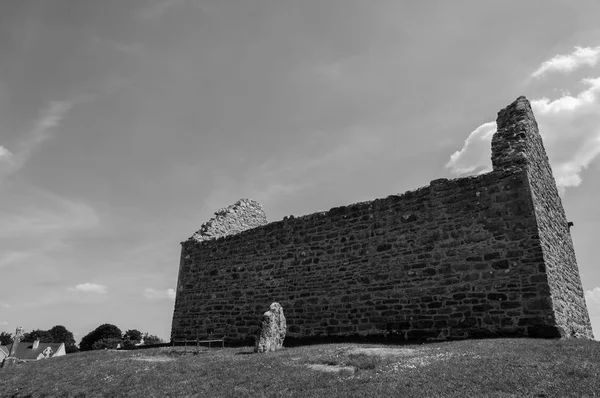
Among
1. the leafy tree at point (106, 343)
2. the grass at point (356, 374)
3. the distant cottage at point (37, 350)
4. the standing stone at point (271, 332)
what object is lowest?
the distant cottage at point (37, 350)

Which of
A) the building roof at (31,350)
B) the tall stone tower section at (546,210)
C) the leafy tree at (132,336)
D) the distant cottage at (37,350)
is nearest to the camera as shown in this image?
the tall stone tower section at (546,210)

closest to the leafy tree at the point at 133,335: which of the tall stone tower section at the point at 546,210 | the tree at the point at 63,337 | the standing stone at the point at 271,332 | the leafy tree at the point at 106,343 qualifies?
the leafy tree at the point at 106,343

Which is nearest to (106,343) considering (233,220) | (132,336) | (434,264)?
(132,336)

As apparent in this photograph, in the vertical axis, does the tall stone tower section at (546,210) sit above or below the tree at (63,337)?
above

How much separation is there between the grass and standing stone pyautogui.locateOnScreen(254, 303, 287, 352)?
47 centimetres

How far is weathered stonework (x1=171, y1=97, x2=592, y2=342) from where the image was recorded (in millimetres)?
11977

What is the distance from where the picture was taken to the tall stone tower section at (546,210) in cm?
1212

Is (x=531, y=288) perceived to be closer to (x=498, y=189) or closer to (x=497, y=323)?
(x=497, y=323)

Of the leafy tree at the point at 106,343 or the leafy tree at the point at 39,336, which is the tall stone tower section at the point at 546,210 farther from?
the leafy tree at the point at 39,336

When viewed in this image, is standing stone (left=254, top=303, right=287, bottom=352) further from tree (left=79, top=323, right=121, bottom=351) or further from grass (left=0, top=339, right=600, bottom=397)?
tree (left=79, top=323, right=121, bottom=351)

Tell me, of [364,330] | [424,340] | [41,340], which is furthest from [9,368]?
[41,340]

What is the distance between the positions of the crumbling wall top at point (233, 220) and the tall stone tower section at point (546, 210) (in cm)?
1278

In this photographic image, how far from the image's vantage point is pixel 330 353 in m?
10.4

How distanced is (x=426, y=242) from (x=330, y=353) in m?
5.36
